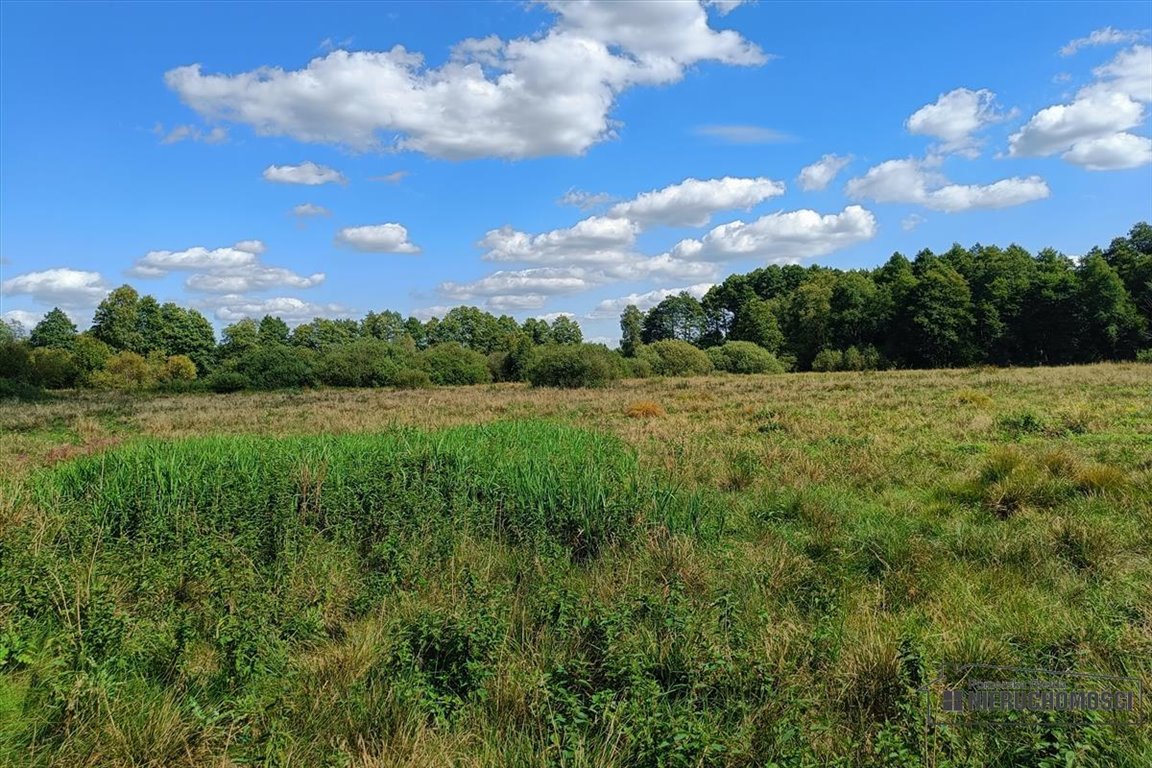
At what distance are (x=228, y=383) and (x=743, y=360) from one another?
1630 inches

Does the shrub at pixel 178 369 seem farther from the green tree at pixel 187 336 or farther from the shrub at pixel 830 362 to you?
the shrub at pixel 830 362

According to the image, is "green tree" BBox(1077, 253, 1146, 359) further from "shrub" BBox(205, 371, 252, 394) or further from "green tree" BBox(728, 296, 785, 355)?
"shrub" BBox(205, 371, 252, 394)

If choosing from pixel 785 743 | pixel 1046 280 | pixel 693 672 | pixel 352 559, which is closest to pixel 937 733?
pixel 785 743

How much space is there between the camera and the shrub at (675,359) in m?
53.9

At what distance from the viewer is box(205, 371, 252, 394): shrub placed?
4422cm

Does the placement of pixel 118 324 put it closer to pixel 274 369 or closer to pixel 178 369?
pixel 178 369

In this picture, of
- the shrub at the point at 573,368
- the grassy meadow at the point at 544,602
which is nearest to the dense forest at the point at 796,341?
the shrub at the point at 573,368

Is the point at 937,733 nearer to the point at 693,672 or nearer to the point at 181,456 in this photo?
the point at 693,672

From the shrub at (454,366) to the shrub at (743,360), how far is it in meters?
21.4

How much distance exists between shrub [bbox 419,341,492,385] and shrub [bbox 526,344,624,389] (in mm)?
17186

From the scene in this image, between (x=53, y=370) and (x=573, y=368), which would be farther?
(x=53, y=370)

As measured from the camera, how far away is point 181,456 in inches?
312

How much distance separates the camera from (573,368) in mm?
36938

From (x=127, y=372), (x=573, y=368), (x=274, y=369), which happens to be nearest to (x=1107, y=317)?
(x=573, y=368)
